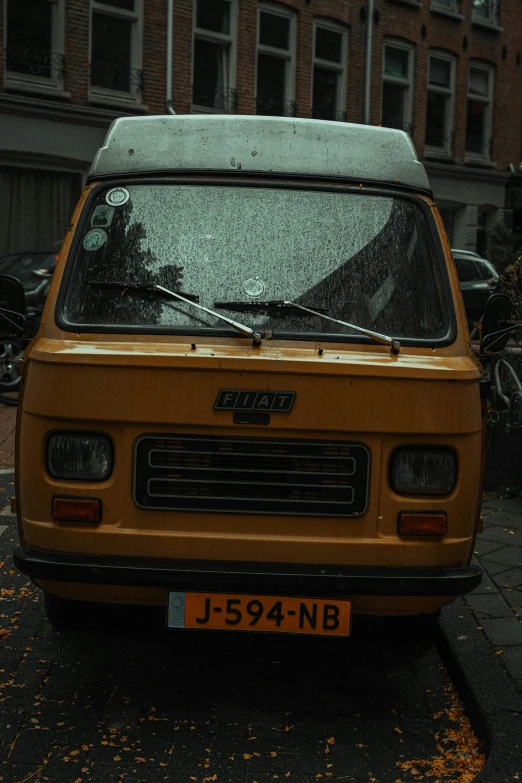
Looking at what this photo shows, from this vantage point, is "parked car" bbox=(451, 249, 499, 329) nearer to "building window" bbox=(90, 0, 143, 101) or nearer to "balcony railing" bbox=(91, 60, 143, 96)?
"balcony railing" bbox=(91, 60, 143, 96)

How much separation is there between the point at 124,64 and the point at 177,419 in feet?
67.7

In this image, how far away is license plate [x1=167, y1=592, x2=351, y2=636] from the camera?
388cm

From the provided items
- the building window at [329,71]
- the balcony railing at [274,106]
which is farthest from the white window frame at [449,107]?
the balcony railing at [274,106]

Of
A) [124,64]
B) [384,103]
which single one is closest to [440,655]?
[124,64]

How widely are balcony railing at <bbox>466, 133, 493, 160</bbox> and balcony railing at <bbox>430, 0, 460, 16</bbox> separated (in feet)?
11.7

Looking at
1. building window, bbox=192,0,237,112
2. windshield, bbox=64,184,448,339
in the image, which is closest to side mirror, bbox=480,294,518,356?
windshield, bbox=64,184,448,339

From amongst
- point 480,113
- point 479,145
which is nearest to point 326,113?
point 479,145

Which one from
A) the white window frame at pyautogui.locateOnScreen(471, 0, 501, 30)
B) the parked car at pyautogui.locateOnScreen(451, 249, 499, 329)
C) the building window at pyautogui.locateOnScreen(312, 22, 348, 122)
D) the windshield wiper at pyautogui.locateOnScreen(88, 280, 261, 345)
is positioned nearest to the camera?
the windshield wiper at pyautogui.locateOnScreen(88, 280, 261, 345)

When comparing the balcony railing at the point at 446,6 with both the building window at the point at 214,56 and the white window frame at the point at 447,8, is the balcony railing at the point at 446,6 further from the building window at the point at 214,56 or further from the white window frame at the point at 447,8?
the building window at the point at 214,56

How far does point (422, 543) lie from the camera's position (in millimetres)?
3924

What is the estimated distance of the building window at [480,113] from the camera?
31984mm

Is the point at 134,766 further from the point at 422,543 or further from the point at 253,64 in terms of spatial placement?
the point at 253,64

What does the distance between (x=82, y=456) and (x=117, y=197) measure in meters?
1.28

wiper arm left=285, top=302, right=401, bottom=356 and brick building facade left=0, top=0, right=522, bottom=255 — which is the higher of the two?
brick building facade left=0, top=0, right=522, bottom=255
